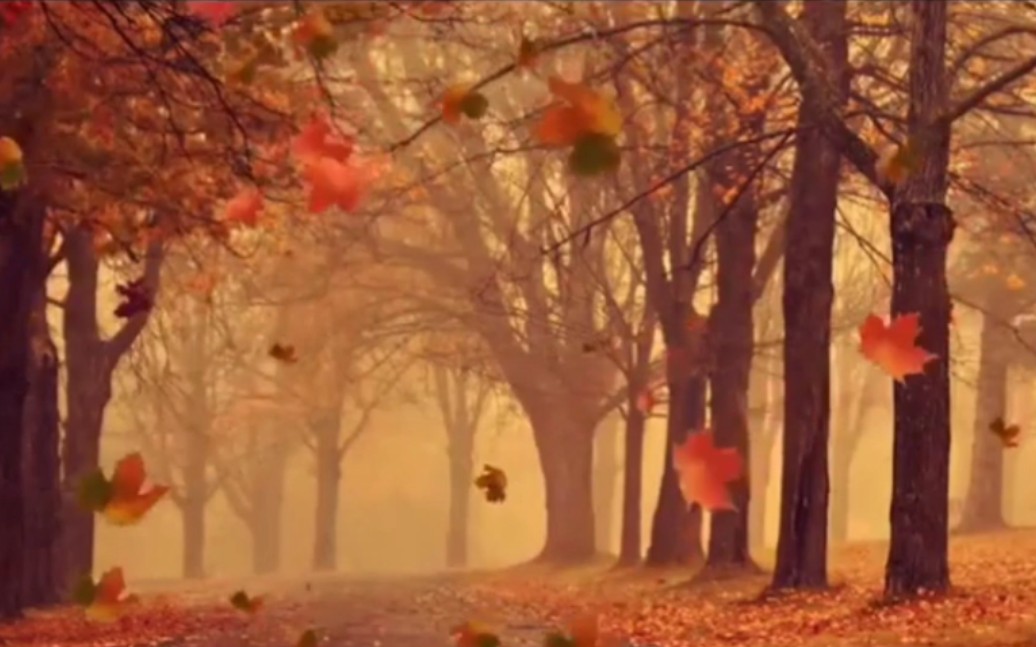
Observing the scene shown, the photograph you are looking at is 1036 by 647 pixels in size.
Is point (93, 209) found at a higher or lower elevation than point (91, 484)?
higher

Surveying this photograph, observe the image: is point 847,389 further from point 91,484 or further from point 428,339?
point 91,484

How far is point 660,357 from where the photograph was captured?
96.8ft

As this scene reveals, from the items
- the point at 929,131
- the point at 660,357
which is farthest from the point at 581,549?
the point at 929,131

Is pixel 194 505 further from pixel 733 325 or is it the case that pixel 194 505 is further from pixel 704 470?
pixel 704 470

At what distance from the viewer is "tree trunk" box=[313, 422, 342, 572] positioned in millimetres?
41438

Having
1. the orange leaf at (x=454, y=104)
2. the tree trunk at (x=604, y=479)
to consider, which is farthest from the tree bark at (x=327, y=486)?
the orange leaf at (x=454, y=104)

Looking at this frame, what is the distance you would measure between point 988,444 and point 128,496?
26.5 m

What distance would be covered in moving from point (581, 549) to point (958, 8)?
48.3 ft

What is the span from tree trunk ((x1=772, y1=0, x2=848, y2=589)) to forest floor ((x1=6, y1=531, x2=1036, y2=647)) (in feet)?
1.81

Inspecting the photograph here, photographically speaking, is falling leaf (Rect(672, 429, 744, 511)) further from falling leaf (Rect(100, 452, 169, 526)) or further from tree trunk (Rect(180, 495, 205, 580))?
tree trunk (Rect(180, 495, 205, 580))

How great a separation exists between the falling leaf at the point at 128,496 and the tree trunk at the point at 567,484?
26178 millimetres

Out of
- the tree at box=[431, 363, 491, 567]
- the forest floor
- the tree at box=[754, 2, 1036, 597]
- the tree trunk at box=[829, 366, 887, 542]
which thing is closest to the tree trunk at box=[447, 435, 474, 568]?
the tree at box=[431, 363, 491, 567]

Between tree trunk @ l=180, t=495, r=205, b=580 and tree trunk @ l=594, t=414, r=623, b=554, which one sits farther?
tree trunk @ l=594, t=414, r=623, b=554

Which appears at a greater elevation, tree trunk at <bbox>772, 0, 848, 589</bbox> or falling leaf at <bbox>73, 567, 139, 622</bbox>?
tree trunk at <bbox>772, 0, 848, 589</bbox>
